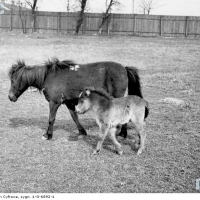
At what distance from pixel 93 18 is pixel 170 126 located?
27.3 m

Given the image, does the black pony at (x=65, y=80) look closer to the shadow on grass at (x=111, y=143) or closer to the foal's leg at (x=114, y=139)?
the shadow on grass at (x=111, y=143)

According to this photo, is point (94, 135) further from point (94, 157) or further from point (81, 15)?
point (81, 15)

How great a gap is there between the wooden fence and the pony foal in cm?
2821

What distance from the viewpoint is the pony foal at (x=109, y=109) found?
6.22 m

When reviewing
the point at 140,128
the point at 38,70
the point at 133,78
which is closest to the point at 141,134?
the point at 140,128

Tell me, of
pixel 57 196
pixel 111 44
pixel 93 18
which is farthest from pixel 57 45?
pixel 57 196

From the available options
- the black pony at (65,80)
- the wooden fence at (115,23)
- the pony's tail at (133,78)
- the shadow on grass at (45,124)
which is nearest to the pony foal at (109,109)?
the black pony at (65,80)

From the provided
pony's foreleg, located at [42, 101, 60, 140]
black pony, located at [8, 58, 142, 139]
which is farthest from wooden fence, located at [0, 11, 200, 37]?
pony's foreleg, located at [42, 101, 60, 140]

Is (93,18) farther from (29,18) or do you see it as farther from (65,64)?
→ (65,64)

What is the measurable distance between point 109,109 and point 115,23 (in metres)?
28.8

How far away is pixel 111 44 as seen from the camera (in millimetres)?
25312

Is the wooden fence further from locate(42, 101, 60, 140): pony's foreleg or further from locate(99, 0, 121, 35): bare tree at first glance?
locate(42, 101, 60, 140): pony's foreleg

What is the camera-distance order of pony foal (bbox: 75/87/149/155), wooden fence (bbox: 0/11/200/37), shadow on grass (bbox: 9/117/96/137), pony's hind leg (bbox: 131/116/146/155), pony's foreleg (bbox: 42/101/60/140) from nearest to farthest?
pony foal (bbox: 75/87/149/155) → pony's hind leg (bbox: 131/116/146/155) → pony's foreleg (bbox: 42/101/60/140) → shadow on grass (bbox: 9/117/96/137) → wooden fence (bbox: 0/11/200/37)

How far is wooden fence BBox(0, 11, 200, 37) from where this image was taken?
3309 cm
